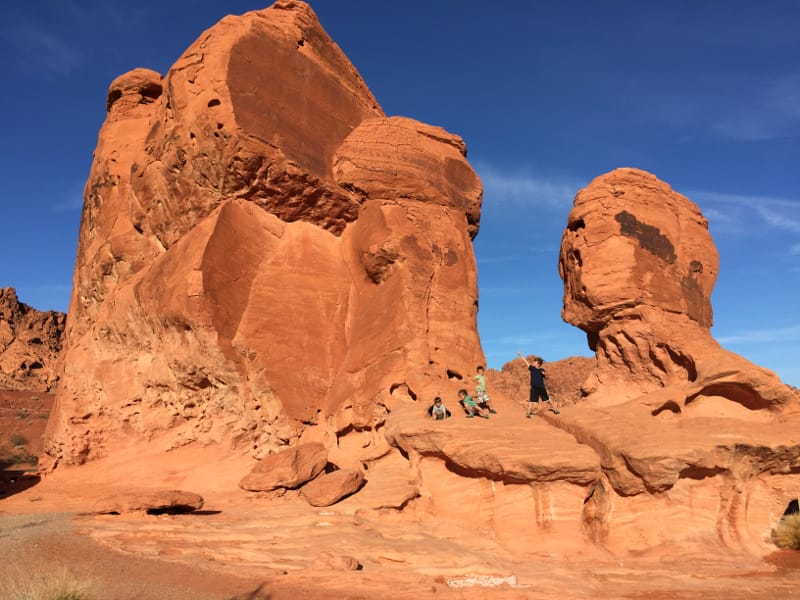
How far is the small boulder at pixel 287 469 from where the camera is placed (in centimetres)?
1205

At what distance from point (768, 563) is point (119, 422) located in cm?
1499

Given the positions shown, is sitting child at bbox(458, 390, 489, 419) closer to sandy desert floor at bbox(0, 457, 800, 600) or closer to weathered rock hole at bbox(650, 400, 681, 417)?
sandy desert floor at bbox(0, 457, 800, 600)

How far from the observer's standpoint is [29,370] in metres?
47.3

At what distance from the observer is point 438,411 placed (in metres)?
12.0

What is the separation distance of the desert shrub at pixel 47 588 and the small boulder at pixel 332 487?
209 inches

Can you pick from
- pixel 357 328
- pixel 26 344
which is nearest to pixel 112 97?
pixel 357 328

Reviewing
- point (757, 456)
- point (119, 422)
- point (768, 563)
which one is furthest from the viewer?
point (119, 422)

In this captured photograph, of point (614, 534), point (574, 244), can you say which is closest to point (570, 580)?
point (614, 534)

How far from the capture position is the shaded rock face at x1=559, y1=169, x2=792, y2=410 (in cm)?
1534

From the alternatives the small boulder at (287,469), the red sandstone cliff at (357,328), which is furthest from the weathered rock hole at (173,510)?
the red sandstone cliff at (357,328)

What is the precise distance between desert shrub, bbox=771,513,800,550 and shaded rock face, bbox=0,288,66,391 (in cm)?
4635

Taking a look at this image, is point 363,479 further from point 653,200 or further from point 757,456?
point 653,200

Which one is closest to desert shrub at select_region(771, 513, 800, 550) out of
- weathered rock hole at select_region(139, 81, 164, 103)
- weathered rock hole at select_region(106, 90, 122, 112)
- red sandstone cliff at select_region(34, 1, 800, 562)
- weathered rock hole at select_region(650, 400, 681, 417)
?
red sandstone cliff at select_region(34, 1, 800, 562)

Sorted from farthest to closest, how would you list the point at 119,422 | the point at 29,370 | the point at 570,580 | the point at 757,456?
the point at 29,370 < the point at 119,422 < the point at 757,456 < the point at 570,580
